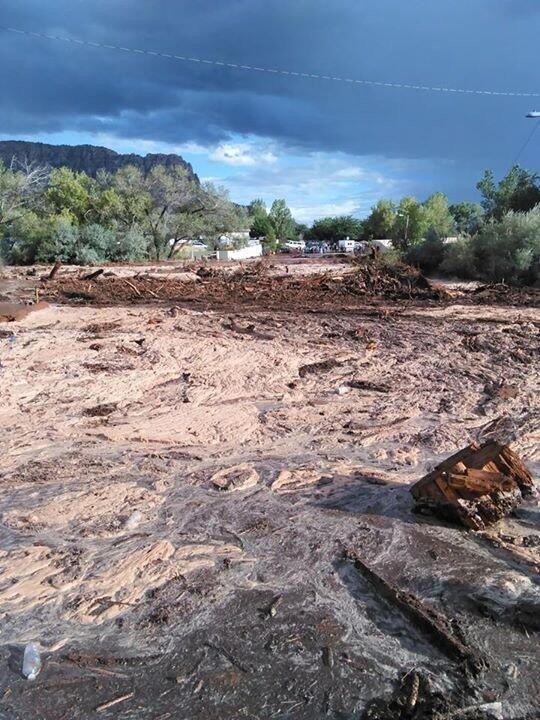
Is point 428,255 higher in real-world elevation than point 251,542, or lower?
higher

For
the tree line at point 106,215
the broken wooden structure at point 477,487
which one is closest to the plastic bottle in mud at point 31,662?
the broken wooden structure at point 477,487

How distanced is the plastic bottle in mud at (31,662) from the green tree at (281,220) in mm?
110560

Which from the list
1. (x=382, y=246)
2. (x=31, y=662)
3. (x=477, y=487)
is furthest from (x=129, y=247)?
(x=31, y=662)

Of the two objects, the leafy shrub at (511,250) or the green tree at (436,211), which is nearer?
the leafy shrub at (511,250)

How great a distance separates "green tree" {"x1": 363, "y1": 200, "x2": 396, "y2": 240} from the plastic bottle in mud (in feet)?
294

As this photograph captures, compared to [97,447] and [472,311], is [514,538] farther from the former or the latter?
[472,311]

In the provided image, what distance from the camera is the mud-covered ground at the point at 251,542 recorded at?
324cm

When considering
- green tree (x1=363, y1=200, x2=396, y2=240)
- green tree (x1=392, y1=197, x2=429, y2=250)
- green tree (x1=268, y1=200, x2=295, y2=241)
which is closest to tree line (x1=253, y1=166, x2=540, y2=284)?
green tree (x1=392, y1=197, x2=429, y2=250)

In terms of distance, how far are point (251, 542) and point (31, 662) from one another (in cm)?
184

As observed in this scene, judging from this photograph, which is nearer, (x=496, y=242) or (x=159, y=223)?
(x=496, y=242)

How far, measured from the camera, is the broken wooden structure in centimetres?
491

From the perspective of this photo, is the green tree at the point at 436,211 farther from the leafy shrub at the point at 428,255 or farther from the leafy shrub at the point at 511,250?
the leafy shrub at the point at 511,250

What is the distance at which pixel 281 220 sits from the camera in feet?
390

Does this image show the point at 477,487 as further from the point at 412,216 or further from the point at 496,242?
the point at 412,216
